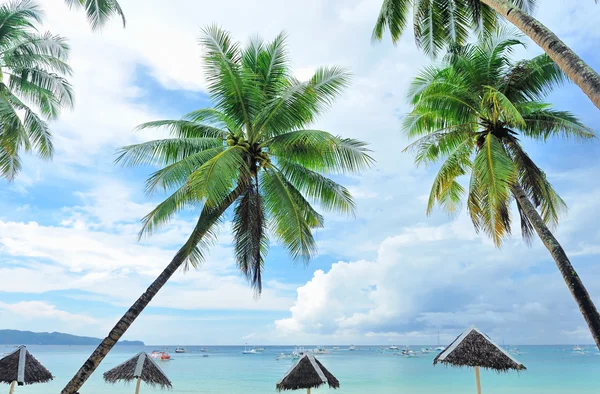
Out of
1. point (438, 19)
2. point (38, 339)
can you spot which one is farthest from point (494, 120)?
point (38, 339)

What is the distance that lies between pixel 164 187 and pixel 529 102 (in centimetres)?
798

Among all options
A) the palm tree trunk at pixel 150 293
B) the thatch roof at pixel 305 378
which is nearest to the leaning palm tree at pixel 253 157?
the palm tree trunk at pixel 150 293

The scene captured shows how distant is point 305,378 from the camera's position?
10.6 metres

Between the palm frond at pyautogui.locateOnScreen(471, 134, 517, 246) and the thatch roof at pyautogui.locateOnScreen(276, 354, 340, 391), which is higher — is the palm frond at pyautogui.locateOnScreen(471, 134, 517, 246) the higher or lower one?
the higher one

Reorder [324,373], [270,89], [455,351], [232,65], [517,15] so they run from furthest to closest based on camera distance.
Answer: [324,373]
[270,89]
[232,65]
[455,351]
[517,15]

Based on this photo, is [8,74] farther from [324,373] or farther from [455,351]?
[455,351]

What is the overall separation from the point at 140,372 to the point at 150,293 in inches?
109

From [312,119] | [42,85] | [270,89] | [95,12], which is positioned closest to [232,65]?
[270,89]

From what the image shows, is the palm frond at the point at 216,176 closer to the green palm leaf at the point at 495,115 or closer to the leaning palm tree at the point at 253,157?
the leaning palm tree at the point at 253,157

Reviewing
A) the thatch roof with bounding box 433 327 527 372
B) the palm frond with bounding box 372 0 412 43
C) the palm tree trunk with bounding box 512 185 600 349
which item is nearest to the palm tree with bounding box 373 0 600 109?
the palm frond with bounding box 372 0 412 43

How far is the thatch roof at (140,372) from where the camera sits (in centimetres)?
1070

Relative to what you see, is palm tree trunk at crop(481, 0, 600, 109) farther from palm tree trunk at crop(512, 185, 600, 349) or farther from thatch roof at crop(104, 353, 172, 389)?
thatch roof at crop(104, 353, 172, 389)

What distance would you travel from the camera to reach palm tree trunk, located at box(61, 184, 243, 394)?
832cm

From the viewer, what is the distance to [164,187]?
930cm
